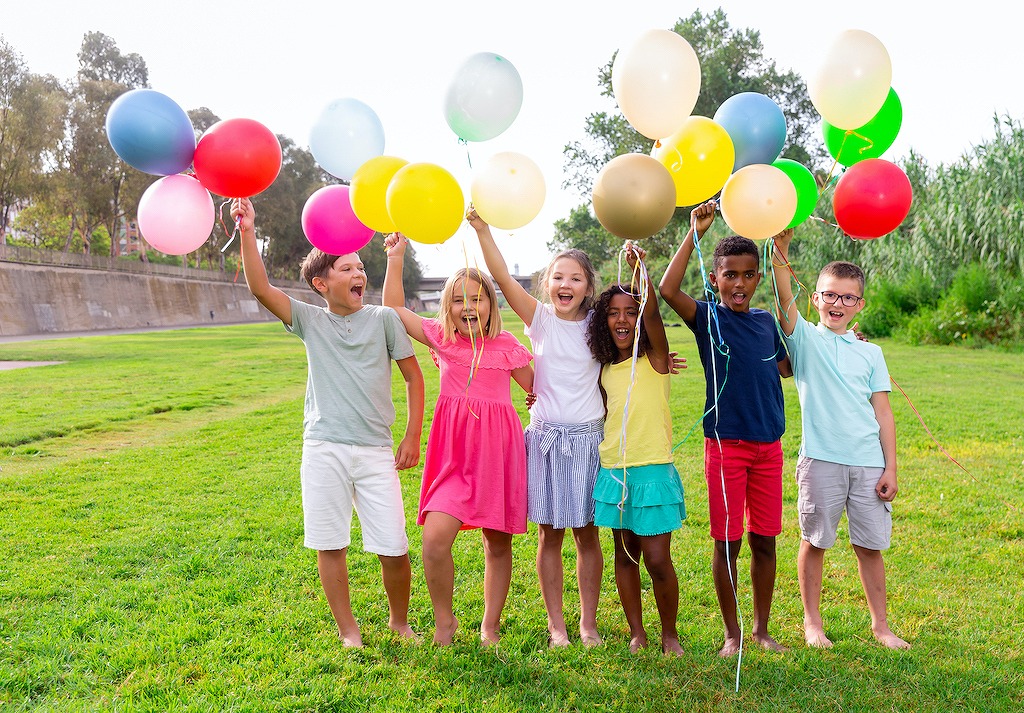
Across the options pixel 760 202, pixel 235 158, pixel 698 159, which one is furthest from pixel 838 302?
pixel 235 158

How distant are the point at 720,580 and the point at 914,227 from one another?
19002mm

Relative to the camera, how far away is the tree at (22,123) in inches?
995

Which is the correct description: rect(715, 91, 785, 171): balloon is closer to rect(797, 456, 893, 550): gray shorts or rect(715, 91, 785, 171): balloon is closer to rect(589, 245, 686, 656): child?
rect(589, 245, 686, 656): child

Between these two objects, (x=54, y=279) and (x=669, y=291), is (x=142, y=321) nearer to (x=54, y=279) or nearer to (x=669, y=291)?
(x=54, y=279)

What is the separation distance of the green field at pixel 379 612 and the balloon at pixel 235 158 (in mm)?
1851

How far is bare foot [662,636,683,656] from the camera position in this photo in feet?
9.43

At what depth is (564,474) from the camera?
3.00 m

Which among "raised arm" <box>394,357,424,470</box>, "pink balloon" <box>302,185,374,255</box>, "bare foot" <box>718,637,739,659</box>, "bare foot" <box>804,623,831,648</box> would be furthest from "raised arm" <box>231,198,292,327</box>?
"bare foot" <box>804,623,831,648</box>

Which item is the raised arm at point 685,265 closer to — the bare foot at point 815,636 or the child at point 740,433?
the child at point 740,433

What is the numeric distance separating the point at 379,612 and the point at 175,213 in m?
1.94

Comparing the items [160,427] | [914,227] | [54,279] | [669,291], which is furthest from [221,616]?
[54,279]

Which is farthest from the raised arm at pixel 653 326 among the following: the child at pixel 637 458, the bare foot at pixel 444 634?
the bare foot at pixel 444 634

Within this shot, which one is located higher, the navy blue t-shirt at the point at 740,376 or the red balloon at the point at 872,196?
the red balloon at the point at 872,196

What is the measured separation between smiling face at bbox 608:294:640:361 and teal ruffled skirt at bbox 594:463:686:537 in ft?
1.70
